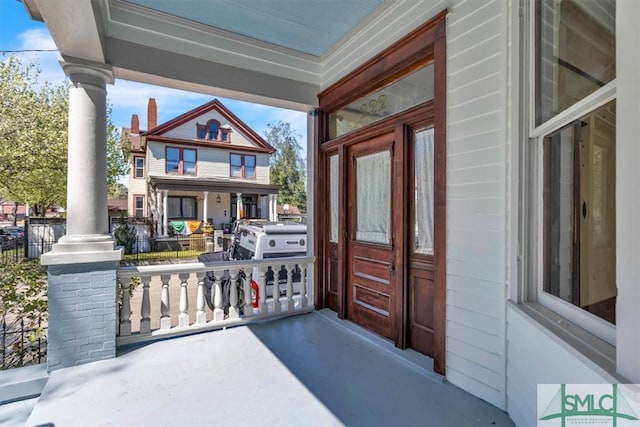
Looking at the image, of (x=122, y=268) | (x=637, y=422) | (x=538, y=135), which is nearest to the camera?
(x=637, y=422)

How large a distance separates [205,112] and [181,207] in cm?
442

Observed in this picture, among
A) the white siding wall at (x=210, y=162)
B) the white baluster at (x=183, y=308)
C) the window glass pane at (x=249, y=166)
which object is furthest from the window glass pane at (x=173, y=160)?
the white baluster at (x=183, y=308)

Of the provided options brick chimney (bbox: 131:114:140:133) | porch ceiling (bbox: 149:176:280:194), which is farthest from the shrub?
brick chimney (bbox: 131:114:140:133)

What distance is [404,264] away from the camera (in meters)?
2.78

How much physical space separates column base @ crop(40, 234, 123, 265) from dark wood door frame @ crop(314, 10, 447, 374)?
2.09 metres

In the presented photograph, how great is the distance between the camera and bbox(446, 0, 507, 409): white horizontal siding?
195 cm

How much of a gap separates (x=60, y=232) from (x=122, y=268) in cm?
1007

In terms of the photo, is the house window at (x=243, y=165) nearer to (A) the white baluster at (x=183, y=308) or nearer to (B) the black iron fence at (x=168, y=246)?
(B) the black iron fence at (x=168, y=246)

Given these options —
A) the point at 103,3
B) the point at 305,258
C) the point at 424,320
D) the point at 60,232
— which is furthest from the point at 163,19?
the point at 60,232

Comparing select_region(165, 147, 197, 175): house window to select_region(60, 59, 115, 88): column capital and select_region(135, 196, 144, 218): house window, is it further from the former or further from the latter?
select_region(60, 59, 115, 88): column capital

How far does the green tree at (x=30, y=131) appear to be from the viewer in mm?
6797

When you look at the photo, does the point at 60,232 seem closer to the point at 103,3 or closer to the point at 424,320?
the point at 103,3

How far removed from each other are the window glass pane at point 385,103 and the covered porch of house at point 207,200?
36.3 feet

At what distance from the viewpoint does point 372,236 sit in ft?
10.7
